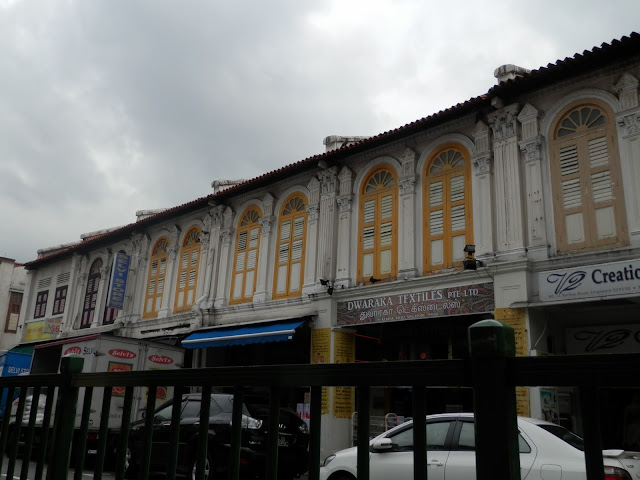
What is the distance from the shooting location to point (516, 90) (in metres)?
12.4

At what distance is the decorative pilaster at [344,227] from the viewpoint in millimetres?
14734

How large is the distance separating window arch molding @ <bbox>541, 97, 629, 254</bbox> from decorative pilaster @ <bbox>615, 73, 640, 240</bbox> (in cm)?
11

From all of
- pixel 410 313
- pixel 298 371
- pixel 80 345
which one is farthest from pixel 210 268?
pixel 298 371

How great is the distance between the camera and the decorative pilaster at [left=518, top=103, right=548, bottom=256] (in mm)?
11625

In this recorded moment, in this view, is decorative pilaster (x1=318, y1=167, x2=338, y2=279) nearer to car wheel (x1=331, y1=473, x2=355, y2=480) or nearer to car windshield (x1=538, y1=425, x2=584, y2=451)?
car wheel (x1=331, y1=473, x2=355, y2=480)

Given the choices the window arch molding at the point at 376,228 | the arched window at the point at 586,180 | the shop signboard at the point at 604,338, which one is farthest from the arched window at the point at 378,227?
the shop signboard at the point at 604,338

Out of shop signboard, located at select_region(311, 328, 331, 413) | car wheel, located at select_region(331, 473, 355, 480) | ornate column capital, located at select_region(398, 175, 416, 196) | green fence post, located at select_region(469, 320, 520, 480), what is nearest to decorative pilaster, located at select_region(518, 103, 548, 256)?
ornate column capital, located at select_region(398, 175, 416, 196)

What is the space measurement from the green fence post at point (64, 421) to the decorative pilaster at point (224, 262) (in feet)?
47.8

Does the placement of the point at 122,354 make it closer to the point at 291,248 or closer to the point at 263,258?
the point at 263,258

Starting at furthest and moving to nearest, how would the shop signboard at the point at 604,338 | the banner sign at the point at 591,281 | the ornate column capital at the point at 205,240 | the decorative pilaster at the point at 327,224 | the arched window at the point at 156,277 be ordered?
the arched window at the point at 156,277
the ornate column capital at the point at 205,240
the decorative pilaster at the point at 327,224
the shop signboard at the point at 604,338
the banner sign at the point at 591,281

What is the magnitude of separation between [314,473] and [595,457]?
926mm

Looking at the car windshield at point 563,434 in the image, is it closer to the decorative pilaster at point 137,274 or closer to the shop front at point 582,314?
the shop front at point 582,314

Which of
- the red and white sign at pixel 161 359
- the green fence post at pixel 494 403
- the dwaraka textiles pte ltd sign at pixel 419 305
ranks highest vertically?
the dwaraka textiles pte ltd sign at pixel 419 305

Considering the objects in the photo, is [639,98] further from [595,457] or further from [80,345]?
[80,345]
